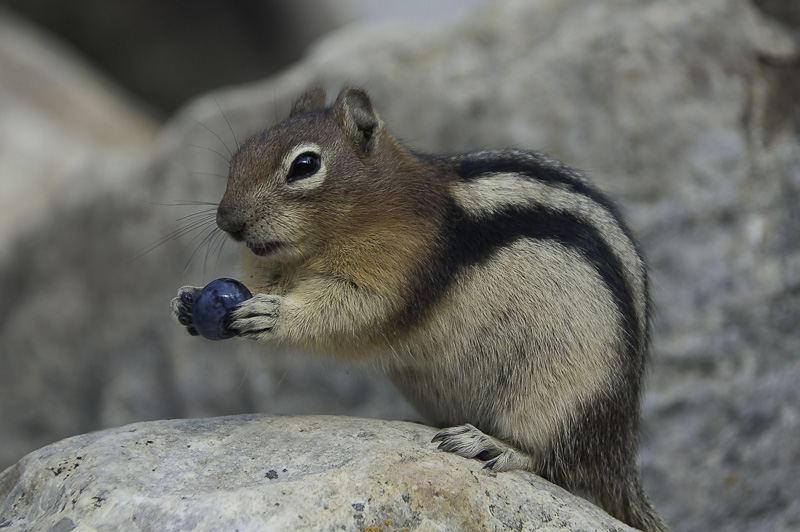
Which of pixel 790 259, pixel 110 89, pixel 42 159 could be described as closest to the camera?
pixel 790 259

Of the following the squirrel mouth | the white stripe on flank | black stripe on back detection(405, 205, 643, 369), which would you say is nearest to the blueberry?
the squirrel mouth

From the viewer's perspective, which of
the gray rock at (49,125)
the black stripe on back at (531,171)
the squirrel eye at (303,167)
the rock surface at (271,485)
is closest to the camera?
the rock surface at (271,485)

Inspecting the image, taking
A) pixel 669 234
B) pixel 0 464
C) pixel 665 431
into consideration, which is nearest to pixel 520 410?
pixel 665 431

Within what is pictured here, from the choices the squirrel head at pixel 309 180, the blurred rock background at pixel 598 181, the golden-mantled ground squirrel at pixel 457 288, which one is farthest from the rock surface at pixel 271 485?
the squirrel head at pixel 309 180

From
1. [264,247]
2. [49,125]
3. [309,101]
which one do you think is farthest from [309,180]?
[49,125]

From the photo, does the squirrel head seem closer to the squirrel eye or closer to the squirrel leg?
the squirrel eye

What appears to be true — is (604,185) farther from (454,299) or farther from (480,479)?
(480,479)

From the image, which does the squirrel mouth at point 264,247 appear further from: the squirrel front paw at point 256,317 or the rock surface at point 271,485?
the rock surface at point 271,485
